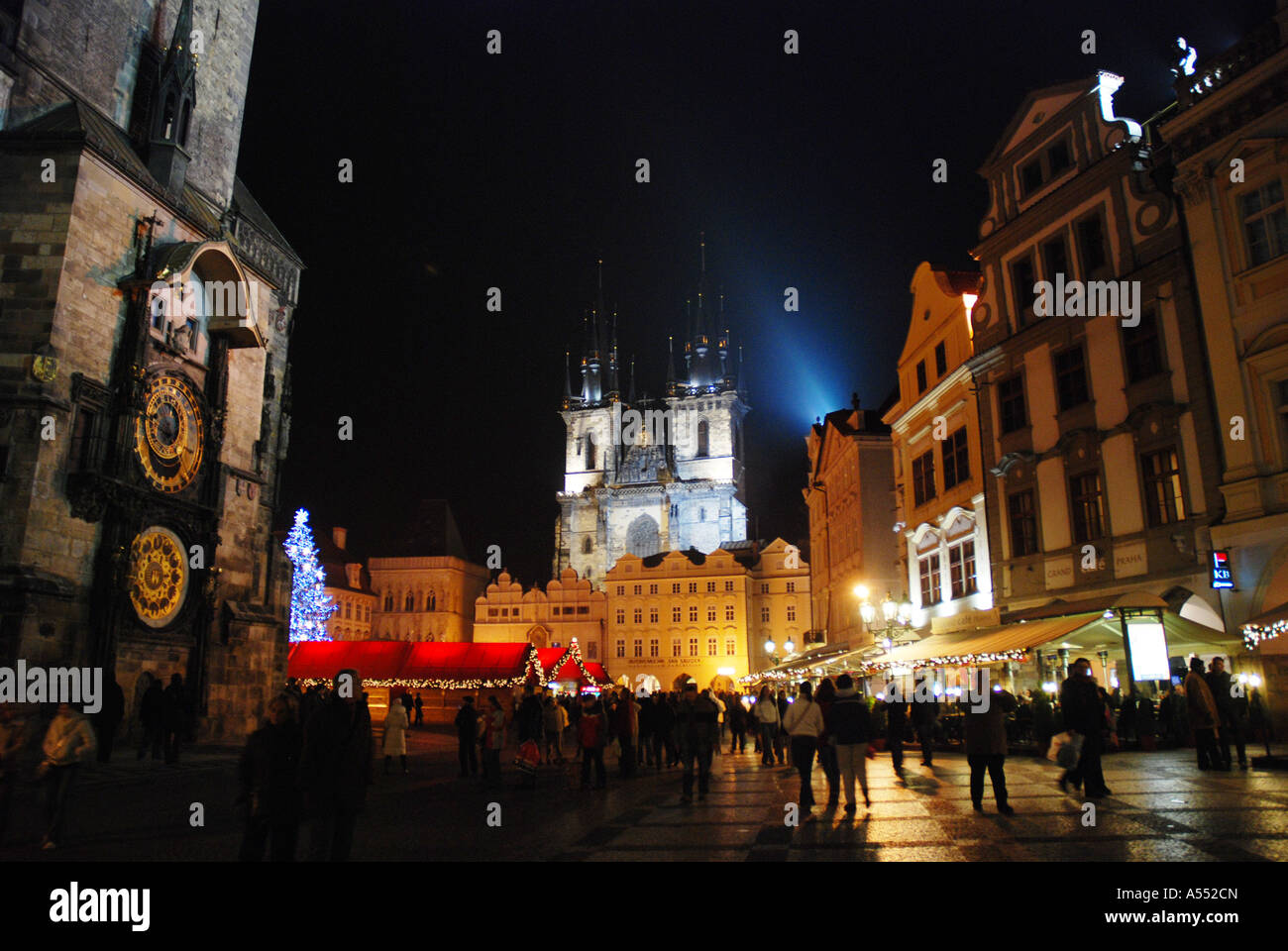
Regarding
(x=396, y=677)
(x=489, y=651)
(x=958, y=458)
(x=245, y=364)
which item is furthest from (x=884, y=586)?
(x=245, y=364)

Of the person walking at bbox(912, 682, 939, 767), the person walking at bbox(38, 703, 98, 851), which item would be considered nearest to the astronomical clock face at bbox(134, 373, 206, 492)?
the person walking at bbox(38, 703, 98, 851)

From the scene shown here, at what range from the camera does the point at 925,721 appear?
19.2 metres

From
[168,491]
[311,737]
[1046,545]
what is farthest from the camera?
[1046,545]

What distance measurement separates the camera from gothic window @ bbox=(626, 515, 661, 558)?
92250mm

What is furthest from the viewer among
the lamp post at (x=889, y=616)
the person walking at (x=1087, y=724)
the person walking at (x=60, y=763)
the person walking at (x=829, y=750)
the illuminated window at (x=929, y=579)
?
the illuminated window at (x=929, y=579)

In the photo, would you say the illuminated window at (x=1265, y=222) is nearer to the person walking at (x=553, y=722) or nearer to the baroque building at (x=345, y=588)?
the person walking at (x=553, y=722)

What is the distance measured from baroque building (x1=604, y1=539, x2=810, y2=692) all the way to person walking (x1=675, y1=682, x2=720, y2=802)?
62043 millimetres

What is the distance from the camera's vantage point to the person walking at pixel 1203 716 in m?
12.7

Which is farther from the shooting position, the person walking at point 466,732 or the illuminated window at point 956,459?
the illuminated window at point 956,459

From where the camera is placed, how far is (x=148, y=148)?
2142 cm

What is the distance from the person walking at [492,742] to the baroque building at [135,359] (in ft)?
26.0

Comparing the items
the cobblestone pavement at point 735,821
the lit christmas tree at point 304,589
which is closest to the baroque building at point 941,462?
the cobblestone pavement at point 735,821
